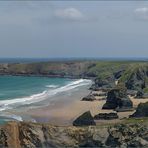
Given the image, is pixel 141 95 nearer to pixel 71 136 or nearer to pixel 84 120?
pixel 84 120

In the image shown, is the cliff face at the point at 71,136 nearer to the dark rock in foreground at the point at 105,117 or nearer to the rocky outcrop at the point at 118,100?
the dark rock in foreground at the point at 105,117

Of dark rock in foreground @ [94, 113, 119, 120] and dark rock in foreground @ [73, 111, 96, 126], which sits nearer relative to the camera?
dark rock in foreground @ [73, 111, 96, 126]

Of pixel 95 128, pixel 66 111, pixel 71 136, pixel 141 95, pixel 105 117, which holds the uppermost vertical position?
pixel 95 128

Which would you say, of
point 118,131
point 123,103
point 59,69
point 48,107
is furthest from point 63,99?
point 59,69

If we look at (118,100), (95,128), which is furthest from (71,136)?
(118,100)

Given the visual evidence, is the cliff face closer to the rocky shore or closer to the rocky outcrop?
the rocky shore

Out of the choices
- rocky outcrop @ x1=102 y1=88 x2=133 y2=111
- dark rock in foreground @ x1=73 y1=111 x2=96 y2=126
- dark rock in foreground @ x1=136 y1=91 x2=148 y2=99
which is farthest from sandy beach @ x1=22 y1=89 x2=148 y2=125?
dark rock in foreground @ x1=73 y1=111 x2=96 y2=126

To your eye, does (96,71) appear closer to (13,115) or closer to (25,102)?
(25,102)
